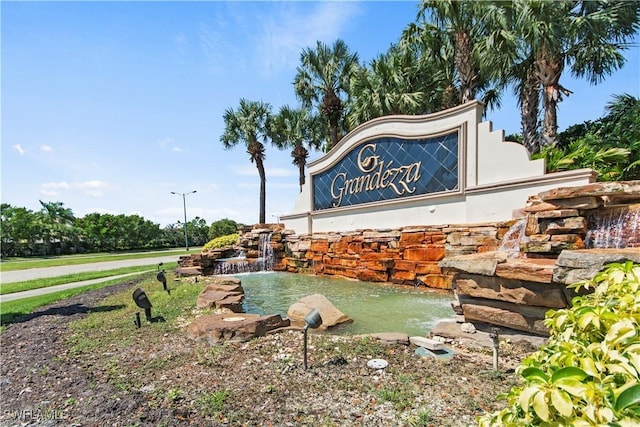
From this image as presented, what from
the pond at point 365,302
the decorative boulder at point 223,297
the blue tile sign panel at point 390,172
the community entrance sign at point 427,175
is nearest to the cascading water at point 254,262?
the community entrance sign at point 427,175

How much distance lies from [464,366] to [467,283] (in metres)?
1.36

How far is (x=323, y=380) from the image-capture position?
3121 millimetres

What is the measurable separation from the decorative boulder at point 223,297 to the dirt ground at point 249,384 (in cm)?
176

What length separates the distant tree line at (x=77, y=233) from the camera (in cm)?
3475

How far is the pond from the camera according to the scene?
5.46 meters

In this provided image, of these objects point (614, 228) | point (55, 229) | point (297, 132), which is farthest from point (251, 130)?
point (55, 229)

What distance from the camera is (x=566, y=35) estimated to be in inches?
400

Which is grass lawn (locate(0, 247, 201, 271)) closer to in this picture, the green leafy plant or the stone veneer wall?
the stone veneer wall

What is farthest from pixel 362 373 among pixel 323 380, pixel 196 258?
pixel 196 258

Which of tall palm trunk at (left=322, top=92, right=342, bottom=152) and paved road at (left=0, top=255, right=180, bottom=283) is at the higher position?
tall palm trunk at (left=322, top=92, right=342, bottom=152)

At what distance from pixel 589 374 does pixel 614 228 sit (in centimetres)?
616

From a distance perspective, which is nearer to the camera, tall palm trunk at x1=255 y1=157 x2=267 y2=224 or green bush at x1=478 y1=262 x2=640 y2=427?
green bush at x1=478 y1=262 x2=640 y2=427

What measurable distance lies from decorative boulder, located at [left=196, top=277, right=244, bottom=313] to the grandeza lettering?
6.69 metres

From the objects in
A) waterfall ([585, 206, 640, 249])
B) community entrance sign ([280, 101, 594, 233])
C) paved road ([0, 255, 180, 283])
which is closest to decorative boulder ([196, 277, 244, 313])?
waterfall ([585, 206, 640, 249])
